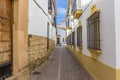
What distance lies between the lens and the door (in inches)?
204

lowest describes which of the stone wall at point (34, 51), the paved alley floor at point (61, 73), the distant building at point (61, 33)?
the paved alley floor at point (61, 73)

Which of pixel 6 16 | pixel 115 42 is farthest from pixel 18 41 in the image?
pixel 115 42

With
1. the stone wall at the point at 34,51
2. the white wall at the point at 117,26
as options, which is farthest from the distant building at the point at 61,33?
the white wall at the point at 117,26

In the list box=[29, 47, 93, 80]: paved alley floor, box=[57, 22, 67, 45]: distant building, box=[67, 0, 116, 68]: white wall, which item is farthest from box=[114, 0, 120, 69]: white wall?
box=[57, 22, 67, 45]: distant building

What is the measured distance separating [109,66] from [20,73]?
2.81 m

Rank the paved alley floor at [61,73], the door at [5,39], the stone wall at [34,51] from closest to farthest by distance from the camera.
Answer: the door at [5,39], the paved alley floor at [61,73], the stone wall at [34,51]

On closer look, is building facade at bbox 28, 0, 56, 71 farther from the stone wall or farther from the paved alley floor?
the paved alley floor

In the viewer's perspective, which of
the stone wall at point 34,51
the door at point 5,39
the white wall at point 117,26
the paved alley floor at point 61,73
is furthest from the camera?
the stone wall at point 34,51

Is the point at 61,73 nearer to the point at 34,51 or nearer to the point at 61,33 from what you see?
the point at 34,51

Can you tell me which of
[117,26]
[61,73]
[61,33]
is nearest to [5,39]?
[117,26]

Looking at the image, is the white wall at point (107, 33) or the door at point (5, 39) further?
the door at point (5, 39)

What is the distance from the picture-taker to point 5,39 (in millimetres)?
5434

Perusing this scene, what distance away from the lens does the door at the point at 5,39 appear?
519 centimetres

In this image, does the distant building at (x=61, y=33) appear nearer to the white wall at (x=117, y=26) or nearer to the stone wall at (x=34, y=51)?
the stone wall at (x=34, y=51)
